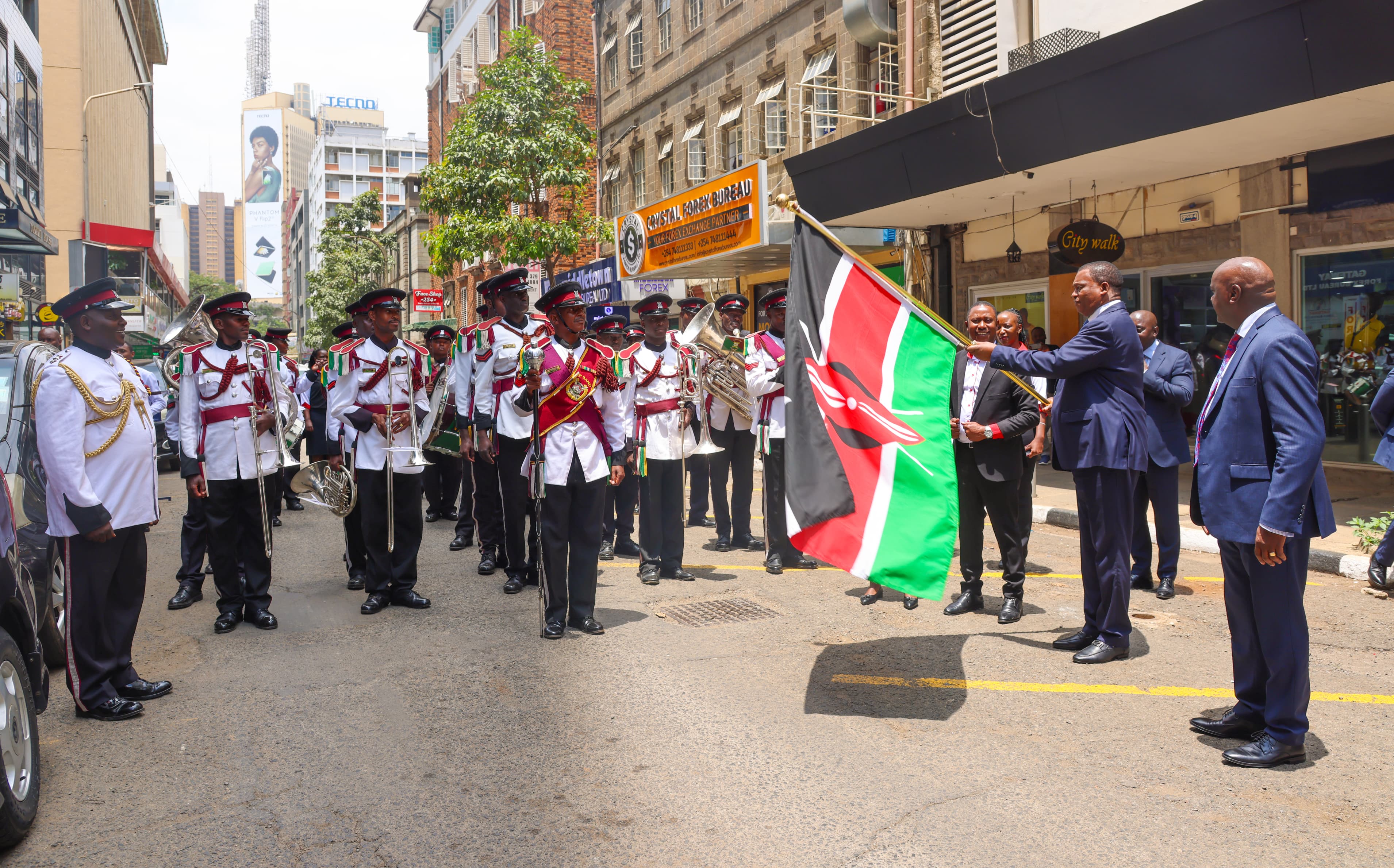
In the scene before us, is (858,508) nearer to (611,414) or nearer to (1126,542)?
(1126,542)

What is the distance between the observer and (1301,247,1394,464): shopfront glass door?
11.7 metres

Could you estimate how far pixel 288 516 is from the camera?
12.9 meters

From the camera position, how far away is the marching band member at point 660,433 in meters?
8.17

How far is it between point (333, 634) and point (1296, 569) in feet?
17.8

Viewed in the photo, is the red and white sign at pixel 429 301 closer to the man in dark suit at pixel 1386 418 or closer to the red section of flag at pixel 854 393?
the red section of flag at pixel 854 393

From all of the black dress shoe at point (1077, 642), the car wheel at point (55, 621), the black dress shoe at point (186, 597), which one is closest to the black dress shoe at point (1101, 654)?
the black dress shoe at point (1077, 642)

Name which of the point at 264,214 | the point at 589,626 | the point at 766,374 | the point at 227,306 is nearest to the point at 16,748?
the point at 589,626

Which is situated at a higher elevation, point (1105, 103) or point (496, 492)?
point (1105, 103)

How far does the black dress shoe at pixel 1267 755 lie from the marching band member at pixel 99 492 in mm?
5013

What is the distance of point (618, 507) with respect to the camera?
30.8 feet

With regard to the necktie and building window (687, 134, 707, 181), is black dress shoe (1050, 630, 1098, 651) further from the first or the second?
building window (687, 134, 707, 181)

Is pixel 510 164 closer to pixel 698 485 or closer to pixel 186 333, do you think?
pixel 698 485

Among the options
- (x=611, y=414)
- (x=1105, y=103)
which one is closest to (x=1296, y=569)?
(x=611, y=414)

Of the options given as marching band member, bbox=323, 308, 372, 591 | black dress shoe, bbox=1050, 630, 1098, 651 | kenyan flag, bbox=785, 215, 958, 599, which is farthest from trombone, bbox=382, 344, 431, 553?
black dress shoe, bbox=1050, 630, 1098, 651
